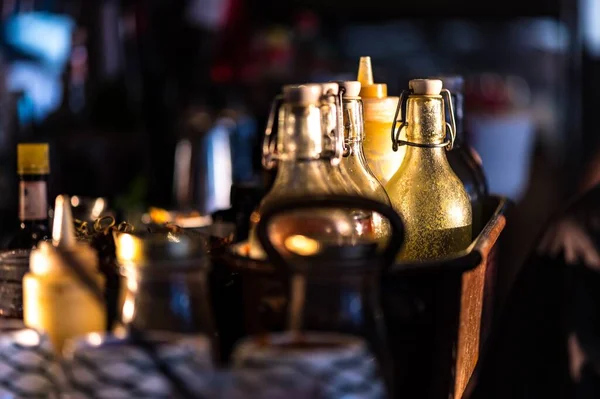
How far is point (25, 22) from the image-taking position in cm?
402

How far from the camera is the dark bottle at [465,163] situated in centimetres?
113

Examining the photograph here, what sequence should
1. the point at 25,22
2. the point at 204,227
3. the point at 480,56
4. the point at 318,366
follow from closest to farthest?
the point at 318,366
the point at 204,227
the point at 25,22
the point at 480,56

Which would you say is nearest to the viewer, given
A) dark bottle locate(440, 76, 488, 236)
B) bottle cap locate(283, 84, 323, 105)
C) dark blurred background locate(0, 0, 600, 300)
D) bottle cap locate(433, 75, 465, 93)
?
bottle cap locate(283, 84, 323, 105)

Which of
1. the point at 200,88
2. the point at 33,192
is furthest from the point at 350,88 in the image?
the point at 200,88

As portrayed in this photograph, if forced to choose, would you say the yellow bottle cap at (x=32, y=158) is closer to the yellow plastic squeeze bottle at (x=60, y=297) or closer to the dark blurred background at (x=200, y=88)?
the yellow plastic squeeze bottle at (x=60, y=297)

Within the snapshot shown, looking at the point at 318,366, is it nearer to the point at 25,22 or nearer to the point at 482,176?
the point at 482,176

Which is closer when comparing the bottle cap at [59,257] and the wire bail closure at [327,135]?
the bottle cap at [59,257]

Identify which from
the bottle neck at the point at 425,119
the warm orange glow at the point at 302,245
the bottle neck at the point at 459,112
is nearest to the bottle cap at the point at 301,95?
the warm orange glow at the point at 302,245

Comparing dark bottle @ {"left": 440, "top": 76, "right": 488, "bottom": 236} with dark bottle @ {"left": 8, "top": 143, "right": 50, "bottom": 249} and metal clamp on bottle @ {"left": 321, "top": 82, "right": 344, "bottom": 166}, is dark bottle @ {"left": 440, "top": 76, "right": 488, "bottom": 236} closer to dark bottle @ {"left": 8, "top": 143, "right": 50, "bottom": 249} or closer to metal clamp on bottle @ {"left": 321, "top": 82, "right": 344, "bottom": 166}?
metal clamp on bottle @ {"left": 321, "top": 82, "right": 344, "bottom": 166}

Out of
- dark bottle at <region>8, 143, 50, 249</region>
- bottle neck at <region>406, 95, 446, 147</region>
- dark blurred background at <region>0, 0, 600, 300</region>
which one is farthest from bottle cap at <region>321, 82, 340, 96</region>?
dark blurred background at <region>0, 0, 600, 300</region>

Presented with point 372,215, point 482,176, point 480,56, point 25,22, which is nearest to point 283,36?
point 25,22

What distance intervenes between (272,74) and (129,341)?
4.66 meters

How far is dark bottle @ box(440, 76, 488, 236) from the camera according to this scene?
3.70 feet

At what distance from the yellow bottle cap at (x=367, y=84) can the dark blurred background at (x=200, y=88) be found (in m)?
1.92
